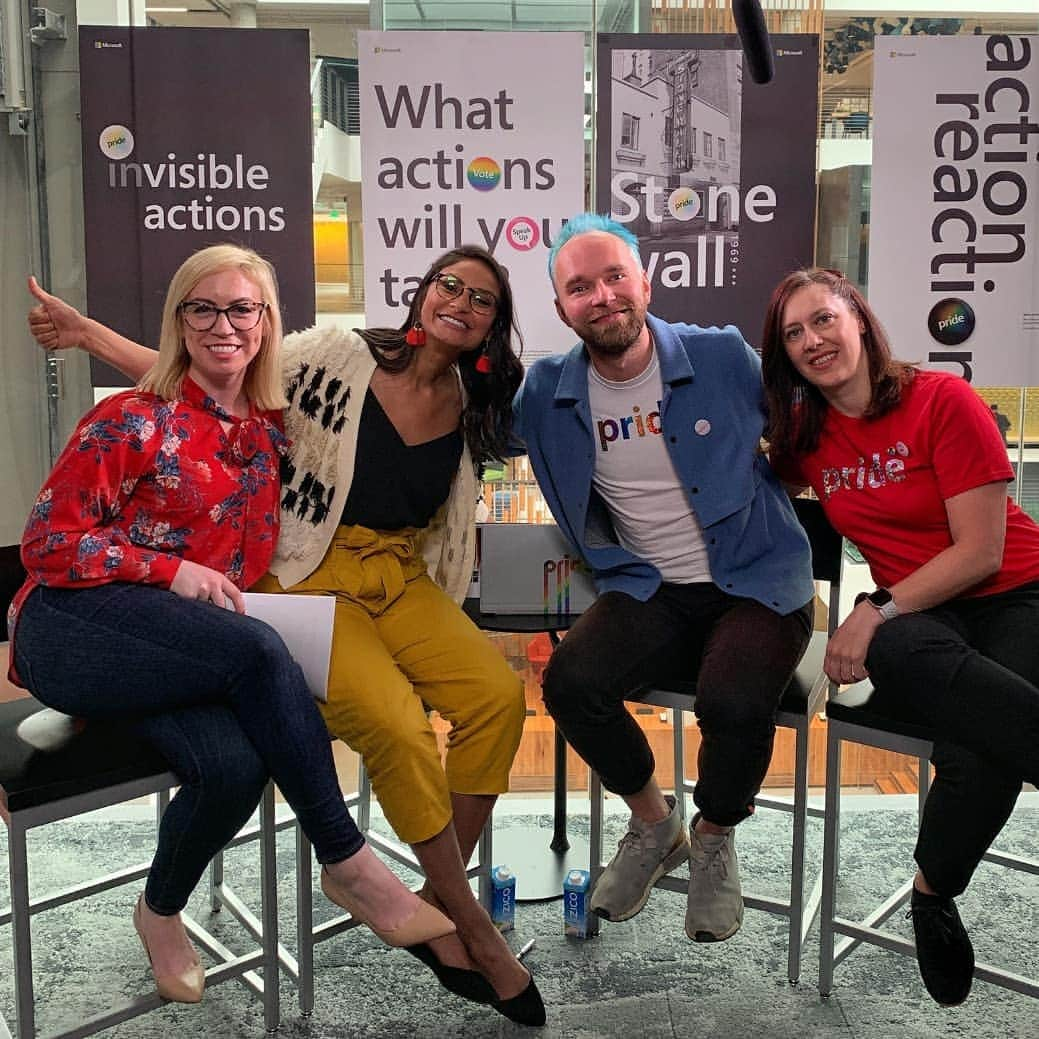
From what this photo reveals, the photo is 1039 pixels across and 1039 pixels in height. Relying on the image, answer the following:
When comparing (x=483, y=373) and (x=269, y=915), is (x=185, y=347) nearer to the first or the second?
(x=483, y=373)

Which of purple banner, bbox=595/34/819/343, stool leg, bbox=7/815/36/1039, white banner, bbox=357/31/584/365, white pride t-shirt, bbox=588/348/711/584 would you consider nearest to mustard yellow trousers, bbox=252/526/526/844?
white pride t-shirt, bbox=588/348/711/584

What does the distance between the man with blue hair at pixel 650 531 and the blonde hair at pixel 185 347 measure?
0.55 meters

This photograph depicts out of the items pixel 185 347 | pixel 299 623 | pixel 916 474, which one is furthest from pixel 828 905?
pixel 185 347

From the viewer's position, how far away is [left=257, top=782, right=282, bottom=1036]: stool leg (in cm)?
221

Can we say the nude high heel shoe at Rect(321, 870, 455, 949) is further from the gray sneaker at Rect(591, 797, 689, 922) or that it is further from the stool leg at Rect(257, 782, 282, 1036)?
the gray sneaker at Rect(591, 797, 689, 922)

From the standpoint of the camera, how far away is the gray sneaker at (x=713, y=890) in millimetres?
2275

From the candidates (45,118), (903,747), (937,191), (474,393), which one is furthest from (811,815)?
(45,118)

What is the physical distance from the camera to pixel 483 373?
2.45 meters

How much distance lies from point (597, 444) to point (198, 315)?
83 centimetres

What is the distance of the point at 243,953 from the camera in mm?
2531

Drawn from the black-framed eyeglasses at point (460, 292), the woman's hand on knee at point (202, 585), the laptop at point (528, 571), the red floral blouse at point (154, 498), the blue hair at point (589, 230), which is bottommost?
the laptop at point (528, 571)

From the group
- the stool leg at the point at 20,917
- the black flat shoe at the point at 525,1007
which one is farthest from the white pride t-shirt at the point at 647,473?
the stool leg at the point at 20,917

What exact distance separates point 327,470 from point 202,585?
40cm

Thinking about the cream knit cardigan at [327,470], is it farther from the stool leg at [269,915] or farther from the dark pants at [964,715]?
the dark pants at [964,715]
